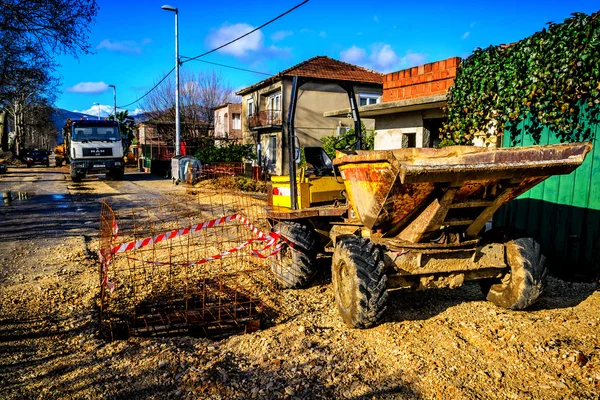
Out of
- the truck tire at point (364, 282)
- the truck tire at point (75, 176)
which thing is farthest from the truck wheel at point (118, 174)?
the truck tire at point (364, 282)

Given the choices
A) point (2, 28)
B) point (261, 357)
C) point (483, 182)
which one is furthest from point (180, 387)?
point (2, 28)

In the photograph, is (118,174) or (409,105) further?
(118,174)

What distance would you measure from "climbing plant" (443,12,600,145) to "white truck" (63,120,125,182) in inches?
731

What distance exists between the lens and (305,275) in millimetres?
5648

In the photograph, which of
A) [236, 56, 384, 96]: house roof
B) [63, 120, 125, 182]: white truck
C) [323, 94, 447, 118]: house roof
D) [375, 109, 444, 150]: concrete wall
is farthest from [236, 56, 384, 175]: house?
[323, 94, 447, 118]: house roof

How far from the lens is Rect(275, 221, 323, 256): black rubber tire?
5555 mm

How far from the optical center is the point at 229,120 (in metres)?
39.3

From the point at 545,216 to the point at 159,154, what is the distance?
2867 cm

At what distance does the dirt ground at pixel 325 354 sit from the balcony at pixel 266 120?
76.0 feet

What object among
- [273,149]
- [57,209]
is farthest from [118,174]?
[57,209]

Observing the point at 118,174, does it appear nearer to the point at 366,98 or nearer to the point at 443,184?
the point at 366,98

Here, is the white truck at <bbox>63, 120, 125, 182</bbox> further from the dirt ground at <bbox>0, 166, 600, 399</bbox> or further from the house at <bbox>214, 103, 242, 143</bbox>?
the dirt ground at <bbox>0, 166, 600, 399</bbox>

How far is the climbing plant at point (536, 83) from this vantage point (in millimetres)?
5781

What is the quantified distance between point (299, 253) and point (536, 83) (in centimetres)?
432
